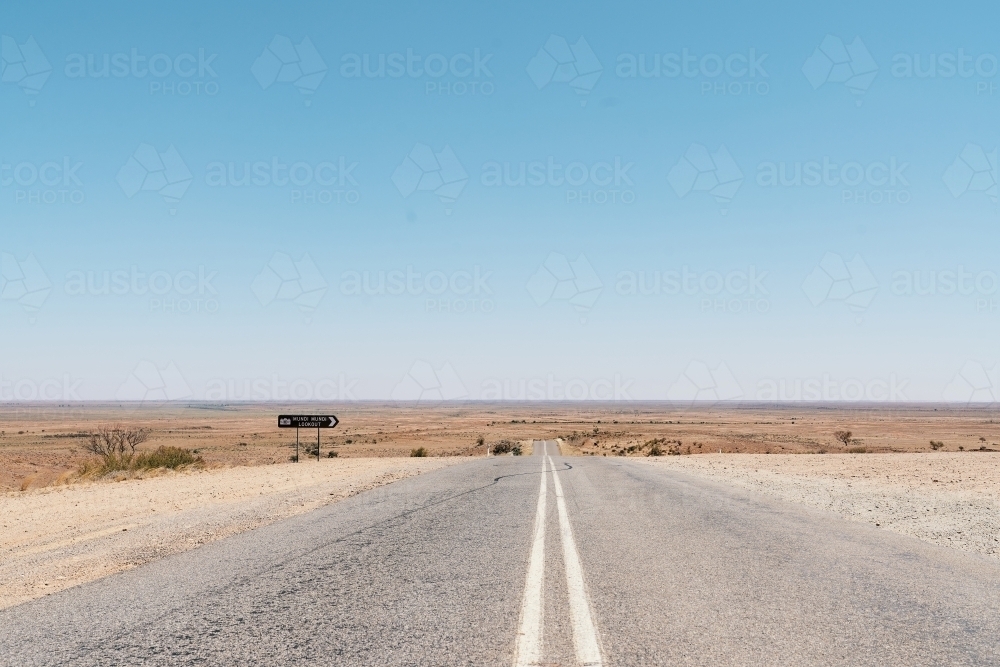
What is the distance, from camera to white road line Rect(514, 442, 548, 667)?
173 inches

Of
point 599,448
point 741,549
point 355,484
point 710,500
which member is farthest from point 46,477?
point 599,448

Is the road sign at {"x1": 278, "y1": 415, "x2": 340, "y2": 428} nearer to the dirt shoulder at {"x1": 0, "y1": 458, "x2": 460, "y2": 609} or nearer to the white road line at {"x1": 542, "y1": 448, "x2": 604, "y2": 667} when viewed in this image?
the dirt shoulder at {"x1": 0, "y1": 458, "x2": 460, "y2": 609}

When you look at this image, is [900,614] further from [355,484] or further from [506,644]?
[355,484]

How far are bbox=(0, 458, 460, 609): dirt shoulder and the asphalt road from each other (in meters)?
0.71

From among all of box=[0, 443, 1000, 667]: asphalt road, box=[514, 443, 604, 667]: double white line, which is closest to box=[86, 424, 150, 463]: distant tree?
box=[0, 443, 1000, 667]: asphalt road

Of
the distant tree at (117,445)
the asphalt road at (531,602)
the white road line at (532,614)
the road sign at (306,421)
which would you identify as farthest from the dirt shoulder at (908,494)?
the distant tree at (117,445)

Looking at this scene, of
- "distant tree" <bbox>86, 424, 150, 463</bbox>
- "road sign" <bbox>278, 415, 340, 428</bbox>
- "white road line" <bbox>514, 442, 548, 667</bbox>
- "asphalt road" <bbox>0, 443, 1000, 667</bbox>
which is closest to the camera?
"white road line" <bbox>514, 442, 548, 667</bbox>

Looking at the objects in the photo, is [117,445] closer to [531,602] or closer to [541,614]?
[531,602]

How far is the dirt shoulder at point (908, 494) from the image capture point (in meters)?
10.8

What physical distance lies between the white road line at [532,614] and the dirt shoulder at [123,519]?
453cm

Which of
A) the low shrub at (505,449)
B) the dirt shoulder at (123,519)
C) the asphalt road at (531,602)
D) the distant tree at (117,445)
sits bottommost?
the low shrub at (505,449)

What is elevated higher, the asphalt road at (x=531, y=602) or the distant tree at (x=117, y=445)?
the asphalt road at (x=531, y=602)

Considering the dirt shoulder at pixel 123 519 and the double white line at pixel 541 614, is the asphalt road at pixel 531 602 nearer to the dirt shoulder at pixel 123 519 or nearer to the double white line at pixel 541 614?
the double white line at pixel 541 614

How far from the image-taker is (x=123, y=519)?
12297mm
